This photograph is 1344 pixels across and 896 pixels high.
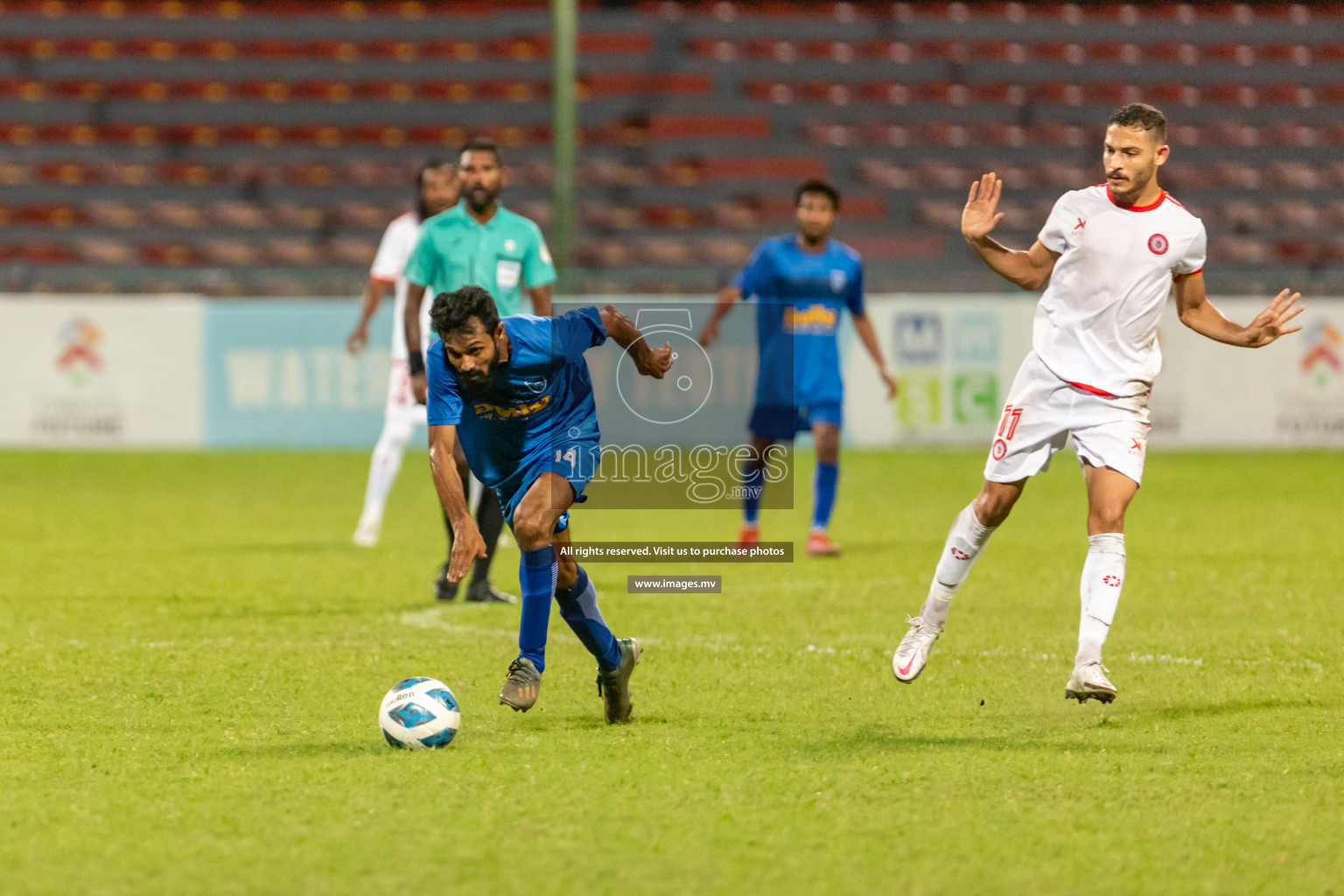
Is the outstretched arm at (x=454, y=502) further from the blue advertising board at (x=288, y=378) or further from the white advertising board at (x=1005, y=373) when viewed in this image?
the white advertising board at (x=1005, y=373)

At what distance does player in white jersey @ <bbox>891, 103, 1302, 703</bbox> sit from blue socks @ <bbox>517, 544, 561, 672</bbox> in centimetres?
118

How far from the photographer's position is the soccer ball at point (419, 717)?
4770 mm

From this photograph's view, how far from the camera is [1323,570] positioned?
8836 millimetres

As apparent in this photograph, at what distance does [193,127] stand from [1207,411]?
13.8 m

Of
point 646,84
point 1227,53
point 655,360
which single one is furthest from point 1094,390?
point 1227,53

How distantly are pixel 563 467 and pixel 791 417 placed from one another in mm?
4770

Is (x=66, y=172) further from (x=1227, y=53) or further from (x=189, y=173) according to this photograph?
(x=1227, y=53)

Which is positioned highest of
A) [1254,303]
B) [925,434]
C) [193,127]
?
[193,127]

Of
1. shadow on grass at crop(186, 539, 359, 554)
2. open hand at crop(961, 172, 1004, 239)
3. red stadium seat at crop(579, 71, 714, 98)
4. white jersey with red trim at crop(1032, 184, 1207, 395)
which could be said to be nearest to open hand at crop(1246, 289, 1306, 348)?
white jersey with red trim at crop(1032, 184, 1207, 395)

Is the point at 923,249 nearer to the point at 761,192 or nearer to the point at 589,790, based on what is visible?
the point at 761,192

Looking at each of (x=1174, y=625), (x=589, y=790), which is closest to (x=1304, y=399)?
(x=1174, y=625)

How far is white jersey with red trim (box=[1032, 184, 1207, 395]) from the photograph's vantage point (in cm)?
523

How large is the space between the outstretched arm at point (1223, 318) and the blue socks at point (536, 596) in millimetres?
2170

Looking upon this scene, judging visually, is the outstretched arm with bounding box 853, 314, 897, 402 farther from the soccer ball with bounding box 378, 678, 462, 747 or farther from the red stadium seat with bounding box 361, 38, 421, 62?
the red stadium seat with bounding box 361, 38, 421, 62
